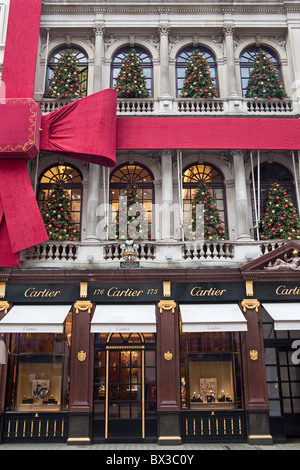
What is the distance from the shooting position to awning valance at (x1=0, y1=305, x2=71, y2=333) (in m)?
12.3

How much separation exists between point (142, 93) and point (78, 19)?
4401 mm

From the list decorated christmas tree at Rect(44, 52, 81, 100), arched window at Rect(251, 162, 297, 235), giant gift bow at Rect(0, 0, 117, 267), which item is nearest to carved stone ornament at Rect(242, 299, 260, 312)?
arched window at Rect(251, 162, 297, 235)

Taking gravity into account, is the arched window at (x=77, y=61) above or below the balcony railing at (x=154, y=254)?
above

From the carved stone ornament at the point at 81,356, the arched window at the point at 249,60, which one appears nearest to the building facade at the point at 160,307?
the carved stone ornament at the point at 81,356

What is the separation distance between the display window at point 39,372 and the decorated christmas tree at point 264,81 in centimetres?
1127

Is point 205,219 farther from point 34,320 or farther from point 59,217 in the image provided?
point 34,320

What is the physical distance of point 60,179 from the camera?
1573 cm

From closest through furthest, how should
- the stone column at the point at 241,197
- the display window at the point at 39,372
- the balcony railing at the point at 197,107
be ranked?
1. the display window at the point at 39,372
2. the stone column at the point at 241,197
3. the balcony railing at the point at 197,107

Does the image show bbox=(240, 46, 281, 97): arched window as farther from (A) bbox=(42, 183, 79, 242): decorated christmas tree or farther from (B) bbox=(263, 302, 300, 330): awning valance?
(B) bbox=(263, 302, 300, 330): awning valance

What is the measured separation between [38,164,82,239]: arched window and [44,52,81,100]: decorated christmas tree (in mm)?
2802

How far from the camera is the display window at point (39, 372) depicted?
12688 mm

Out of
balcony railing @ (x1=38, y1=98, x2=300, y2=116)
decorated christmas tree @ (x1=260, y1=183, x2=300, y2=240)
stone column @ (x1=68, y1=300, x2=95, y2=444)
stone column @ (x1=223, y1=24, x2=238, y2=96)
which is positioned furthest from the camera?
stone column @ (x1=223, y1=24, x2=238, y2=96)

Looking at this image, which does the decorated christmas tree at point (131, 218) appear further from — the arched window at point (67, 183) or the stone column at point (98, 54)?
the stone column at point (98, 54)

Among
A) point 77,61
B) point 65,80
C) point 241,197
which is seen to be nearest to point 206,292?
point 241,197
